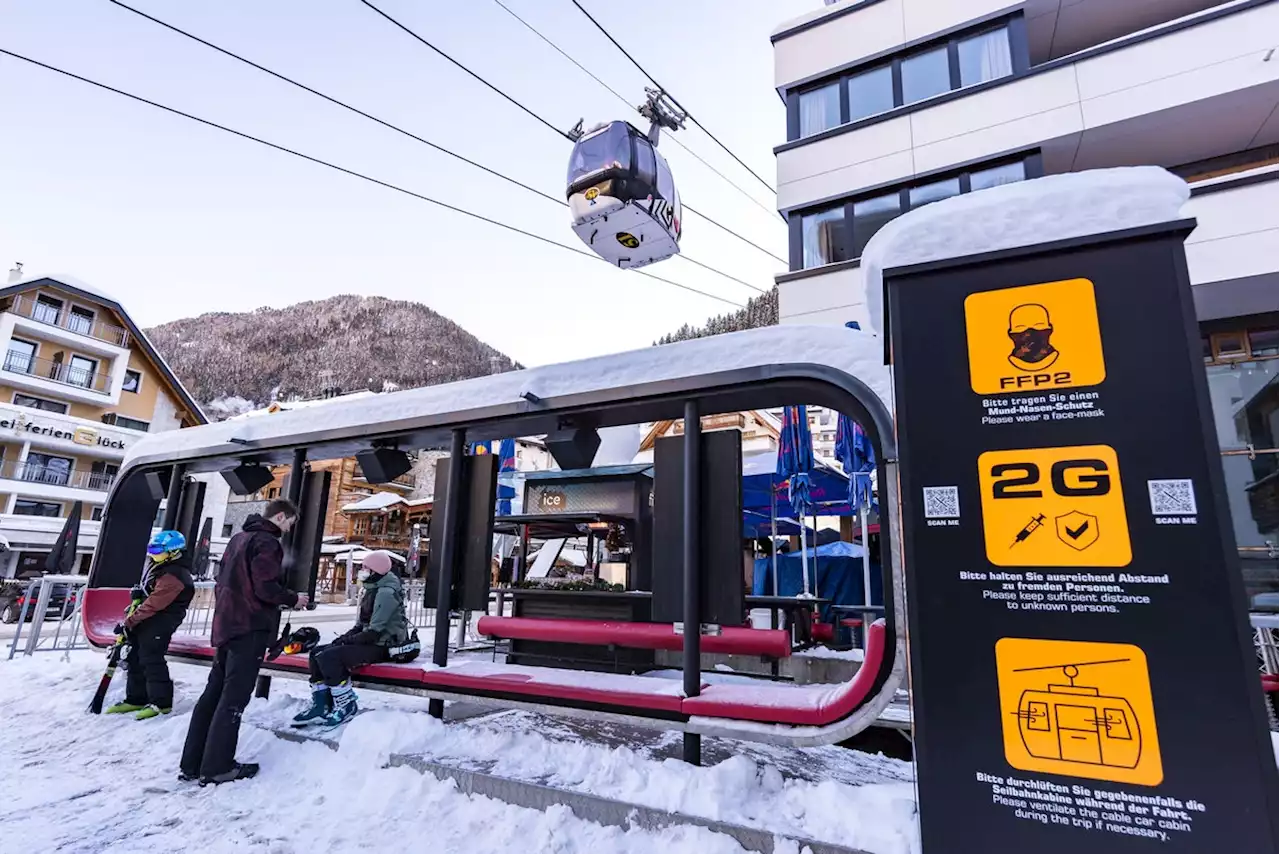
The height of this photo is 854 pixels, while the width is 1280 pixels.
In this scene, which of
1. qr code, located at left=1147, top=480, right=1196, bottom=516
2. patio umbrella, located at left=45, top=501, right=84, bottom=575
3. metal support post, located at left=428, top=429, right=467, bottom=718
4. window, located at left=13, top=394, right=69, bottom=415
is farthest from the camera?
window, located at left=13, top=394, right=69, bottom=415

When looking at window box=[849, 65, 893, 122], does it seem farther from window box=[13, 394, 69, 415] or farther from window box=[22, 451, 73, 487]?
window box=[13, 394, 69, 415]

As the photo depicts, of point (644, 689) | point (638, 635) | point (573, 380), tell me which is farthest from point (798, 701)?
point (638, 635)

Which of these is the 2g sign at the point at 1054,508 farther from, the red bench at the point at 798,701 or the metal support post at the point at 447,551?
the metal support post at the point at 447,551

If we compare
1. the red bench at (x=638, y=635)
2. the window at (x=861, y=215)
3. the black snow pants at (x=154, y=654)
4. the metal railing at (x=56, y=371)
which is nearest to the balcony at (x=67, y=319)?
the metal railing at (x=56, y=371)

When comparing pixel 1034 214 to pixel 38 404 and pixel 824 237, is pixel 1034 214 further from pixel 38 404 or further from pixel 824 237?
pixel 38 404

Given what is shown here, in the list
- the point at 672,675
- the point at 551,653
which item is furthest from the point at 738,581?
the point at 551,653

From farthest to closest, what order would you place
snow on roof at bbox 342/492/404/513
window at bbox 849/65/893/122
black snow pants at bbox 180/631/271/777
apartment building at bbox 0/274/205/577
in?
apartment building at bbox 0/274/205/577, snow on roof at bbox 342/492/404/513, window at bbox 849/65/893/122, black snow pants at bbox 180/631/271/777

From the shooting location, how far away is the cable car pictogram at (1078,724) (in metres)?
2.03

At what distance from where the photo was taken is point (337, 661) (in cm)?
530

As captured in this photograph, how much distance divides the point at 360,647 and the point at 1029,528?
17.0 ft

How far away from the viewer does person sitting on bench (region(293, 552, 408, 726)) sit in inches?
209

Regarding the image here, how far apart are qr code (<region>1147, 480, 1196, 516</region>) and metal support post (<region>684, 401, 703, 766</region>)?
9.06ft

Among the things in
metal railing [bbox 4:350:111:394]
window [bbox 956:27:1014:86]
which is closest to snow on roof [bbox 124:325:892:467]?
window [bbox 956:27:1014:86]

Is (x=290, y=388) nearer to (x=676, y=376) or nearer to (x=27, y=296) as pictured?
(x=27, y=296)
